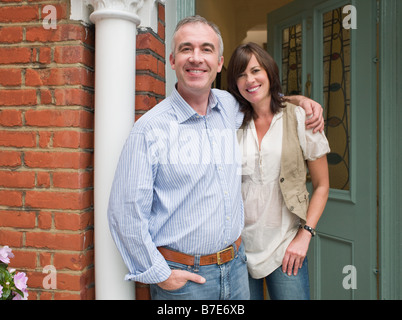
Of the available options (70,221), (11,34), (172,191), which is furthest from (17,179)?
(172,191)

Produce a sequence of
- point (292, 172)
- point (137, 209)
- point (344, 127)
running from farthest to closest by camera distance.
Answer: point (344, 127) < point (292, 172) < point (137, 209)

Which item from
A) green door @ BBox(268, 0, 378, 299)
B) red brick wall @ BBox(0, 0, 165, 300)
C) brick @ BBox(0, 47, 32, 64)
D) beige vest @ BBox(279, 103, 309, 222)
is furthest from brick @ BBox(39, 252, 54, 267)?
green door @ BBox(268, 0, 378, 299)

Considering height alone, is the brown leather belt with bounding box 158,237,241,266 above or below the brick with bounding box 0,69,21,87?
below

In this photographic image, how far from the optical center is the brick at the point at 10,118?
1.69 m

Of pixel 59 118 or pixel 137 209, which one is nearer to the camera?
pixel 137 209

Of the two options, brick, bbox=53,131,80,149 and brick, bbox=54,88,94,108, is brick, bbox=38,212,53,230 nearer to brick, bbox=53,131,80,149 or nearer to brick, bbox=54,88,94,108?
brick, bbox=53,131,80,149

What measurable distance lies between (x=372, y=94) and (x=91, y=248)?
1.93 metres

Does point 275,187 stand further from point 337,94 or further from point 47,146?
point 337,94

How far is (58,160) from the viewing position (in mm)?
1649

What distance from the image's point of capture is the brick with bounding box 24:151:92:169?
1.64 meters

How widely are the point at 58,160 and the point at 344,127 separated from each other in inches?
75.1

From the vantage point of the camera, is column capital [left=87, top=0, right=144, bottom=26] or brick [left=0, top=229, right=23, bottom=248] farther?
brick [left=0, top=229, right=23, bottom=248]

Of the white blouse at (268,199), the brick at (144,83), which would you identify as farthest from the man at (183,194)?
the brick at (144,83)

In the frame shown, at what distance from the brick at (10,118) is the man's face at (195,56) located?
0.81m
